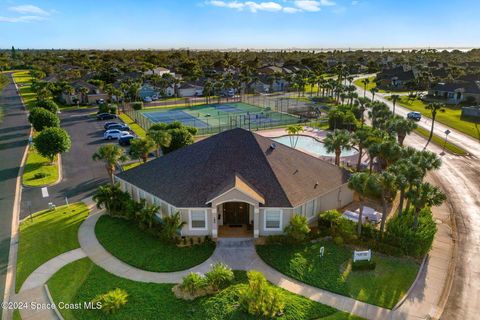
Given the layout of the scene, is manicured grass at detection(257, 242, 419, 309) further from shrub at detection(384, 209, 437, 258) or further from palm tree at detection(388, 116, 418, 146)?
palm tree at detection(388, 116, 418, 146)

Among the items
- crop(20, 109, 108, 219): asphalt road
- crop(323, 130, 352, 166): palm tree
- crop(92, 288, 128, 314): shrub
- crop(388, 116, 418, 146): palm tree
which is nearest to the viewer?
crop(92, 288, 128, 314): shrub

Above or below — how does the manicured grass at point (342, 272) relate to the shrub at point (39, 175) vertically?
below

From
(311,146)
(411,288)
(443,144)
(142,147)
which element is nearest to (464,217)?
(411,288)

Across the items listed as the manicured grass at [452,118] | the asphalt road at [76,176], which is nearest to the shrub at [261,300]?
the asphalt road at [76,176]

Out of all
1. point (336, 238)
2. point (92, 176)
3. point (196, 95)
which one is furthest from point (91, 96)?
point (336, 238)

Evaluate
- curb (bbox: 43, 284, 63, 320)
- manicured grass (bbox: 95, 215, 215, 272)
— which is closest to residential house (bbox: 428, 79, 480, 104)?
manicured grass (bbox: 95, 215, 215, 272)

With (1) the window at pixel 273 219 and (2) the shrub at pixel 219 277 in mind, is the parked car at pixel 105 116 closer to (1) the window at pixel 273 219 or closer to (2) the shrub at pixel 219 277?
(1) the window at pixel 273 219

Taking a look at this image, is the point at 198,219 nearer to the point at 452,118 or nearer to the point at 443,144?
the point at 443,144
